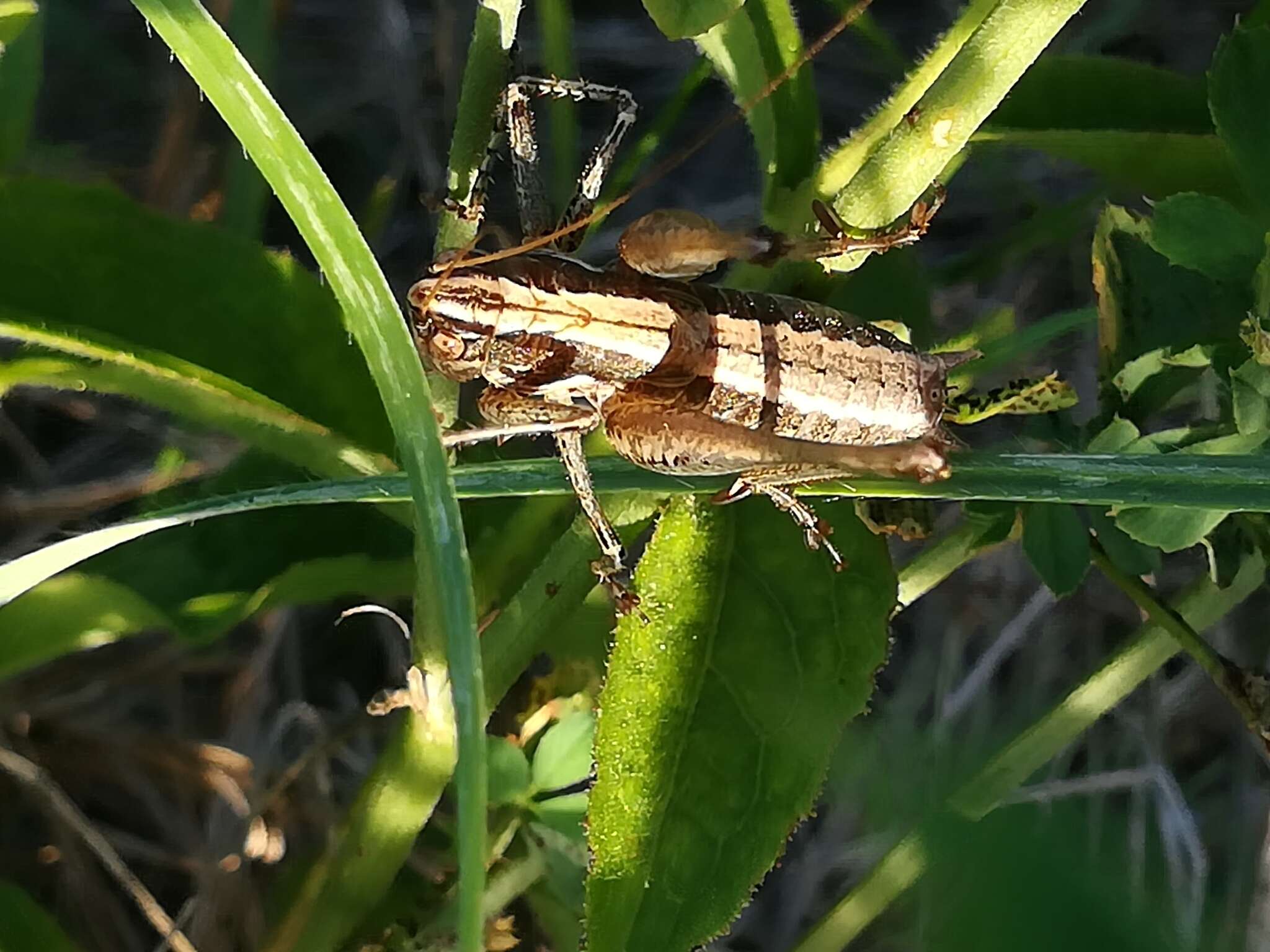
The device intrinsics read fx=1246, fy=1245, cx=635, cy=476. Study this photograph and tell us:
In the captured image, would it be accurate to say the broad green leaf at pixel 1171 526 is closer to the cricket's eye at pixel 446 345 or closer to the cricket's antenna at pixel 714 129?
the cricket's antenna at pixel 714 129

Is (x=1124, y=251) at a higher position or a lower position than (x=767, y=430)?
higher

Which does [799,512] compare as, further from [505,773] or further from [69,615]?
[69,615]

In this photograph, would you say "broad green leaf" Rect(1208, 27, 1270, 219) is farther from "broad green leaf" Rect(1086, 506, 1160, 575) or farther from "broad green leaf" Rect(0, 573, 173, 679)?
"broad green leaf" Rect(0, 573, 173, 679)

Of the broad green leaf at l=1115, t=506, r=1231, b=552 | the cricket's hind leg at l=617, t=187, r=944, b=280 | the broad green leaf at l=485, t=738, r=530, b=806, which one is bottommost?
the broad green leaf at l=485, t=738, r=530, b=806

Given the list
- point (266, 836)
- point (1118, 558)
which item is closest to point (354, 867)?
point (266, 836)

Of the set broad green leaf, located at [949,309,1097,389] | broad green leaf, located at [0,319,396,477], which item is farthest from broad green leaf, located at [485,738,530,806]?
broad green leaf, located at [949,309,1097,389]

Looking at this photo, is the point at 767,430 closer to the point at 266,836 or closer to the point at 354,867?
the point at 354,867
